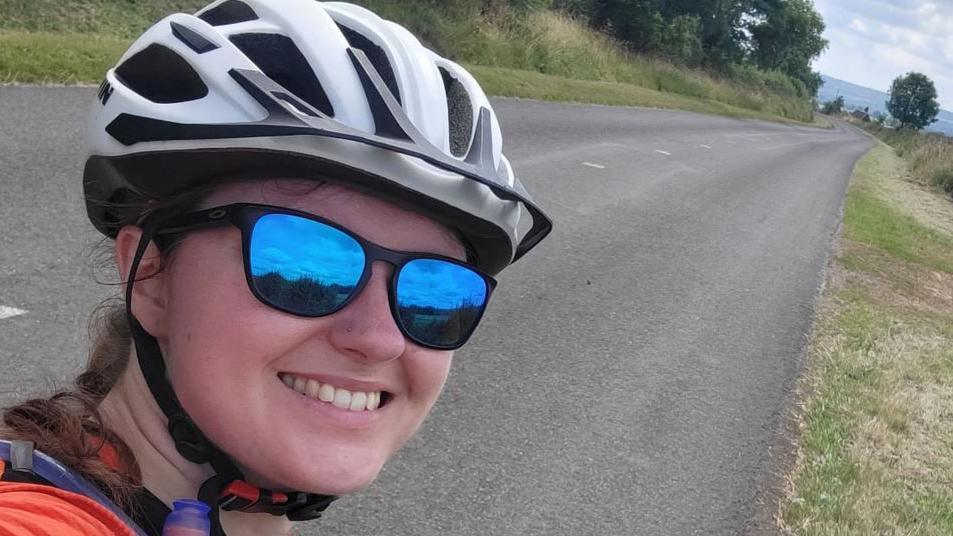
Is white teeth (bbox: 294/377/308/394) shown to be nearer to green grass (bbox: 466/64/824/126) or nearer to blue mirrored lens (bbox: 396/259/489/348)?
blue mirrored lens (bbox: 396/259/489/348)

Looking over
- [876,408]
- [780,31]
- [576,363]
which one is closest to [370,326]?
[576,363]

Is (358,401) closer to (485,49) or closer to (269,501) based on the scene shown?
(269,501)

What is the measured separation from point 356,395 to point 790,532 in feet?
10.1

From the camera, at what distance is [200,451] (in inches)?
59.1

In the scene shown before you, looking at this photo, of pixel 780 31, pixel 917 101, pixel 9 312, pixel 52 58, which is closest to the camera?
pixel 9 312

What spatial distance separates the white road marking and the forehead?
3215 millimetres

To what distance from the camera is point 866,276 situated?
34.4ft

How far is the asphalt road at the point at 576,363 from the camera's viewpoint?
12.7 ft

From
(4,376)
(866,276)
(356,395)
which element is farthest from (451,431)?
(866,276)

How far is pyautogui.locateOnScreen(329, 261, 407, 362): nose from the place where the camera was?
1498 millimetres

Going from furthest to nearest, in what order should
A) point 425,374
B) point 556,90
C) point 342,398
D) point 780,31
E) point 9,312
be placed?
point 780,31, point 556,90, point 9,312, point 425,374, point 342,398

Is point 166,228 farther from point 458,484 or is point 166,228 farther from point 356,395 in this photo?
point 458,484

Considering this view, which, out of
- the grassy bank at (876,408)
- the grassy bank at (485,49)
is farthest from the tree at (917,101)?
the grassy bank at (876,408)

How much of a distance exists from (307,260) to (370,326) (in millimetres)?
149
